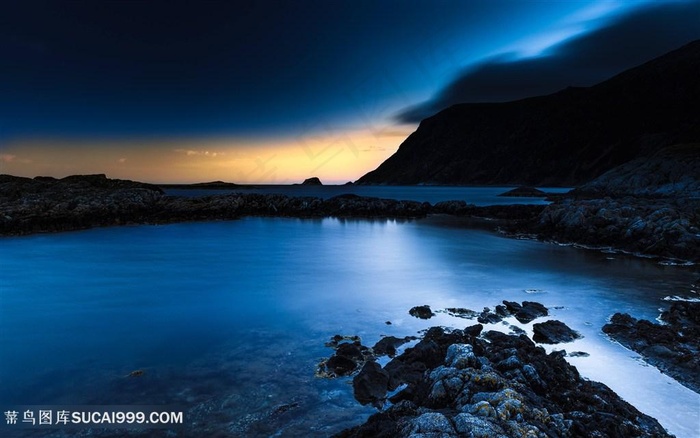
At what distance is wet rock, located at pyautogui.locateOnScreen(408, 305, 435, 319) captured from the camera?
35.9 ft

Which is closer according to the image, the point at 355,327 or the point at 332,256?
the point at 355,327

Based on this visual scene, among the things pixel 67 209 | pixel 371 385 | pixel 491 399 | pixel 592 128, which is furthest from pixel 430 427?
pixel 592 128

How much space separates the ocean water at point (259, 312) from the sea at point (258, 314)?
0.16ft

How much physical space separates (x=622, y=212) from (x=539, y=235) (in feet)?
16.0

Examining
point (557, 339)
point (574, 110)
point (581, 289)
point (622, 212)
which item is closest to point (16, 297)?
point (557, 339)

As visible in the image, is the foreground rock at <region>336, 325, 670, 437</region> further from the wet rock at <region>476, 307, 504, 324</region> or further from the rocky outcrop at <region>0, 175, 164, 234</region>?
the rocky outcrop at <region>0, 175, 164, 234</region>

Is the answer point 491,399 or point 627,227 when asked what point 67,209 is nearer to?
point 491,399

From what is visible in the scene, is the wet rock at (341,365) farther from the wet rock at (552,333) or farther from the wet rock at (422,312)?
the wet rock at (552,333)

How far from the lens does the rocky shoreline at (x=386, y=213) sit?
2030cm

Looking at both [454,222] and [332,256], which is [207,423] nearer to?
[332,256]

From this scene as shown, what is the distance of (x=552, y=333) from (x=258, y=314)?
813 centimetres

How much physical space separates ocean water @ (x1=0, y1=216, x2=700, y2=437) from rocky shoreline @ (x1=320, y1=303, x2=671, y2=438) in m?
0.72

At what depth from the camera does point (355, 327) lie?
10266 millimetres

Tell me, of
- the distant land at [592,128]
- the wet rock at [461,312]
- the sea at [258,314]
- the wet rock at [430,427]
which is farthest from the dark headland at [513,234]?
the distant land at [592,128]
